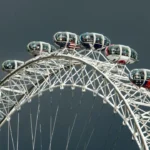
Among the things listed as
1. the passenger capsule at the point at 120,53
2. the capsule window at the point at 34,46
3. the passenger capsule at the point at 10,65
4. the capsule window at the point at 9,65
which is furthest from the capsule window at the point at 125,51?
the capsule window at the point at 9,65

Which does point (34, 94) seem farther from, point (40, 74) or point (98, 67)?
point (98, 67)

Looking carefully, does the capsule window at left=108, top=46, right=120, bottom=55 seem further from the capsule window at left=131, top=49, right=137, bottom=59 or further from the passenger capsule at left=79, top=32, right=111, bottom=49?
the passenger capsule at left=79, top=32, right=111, bottom=49

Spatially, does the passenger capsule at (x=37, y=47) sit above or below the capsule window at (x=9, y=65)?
above

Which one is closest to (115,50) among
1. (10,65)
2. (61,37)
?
(61,37)

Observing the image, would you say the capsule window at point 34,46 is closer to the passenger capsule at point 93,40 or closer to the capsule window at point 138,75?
the passenger capsule at point 93,40

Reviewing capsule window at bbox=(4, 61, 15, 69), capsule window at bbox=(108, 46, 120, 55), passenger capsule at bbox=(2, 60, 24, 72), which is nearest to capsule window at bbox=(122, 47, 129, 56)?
capsule window at bbox=(108, 46, 120, 55)

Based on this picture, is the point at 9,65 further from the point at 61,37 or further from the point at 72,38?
the point at 72,38

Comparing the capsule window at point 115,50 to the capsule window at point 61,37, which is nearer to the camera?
the capsule window at point 115,50
